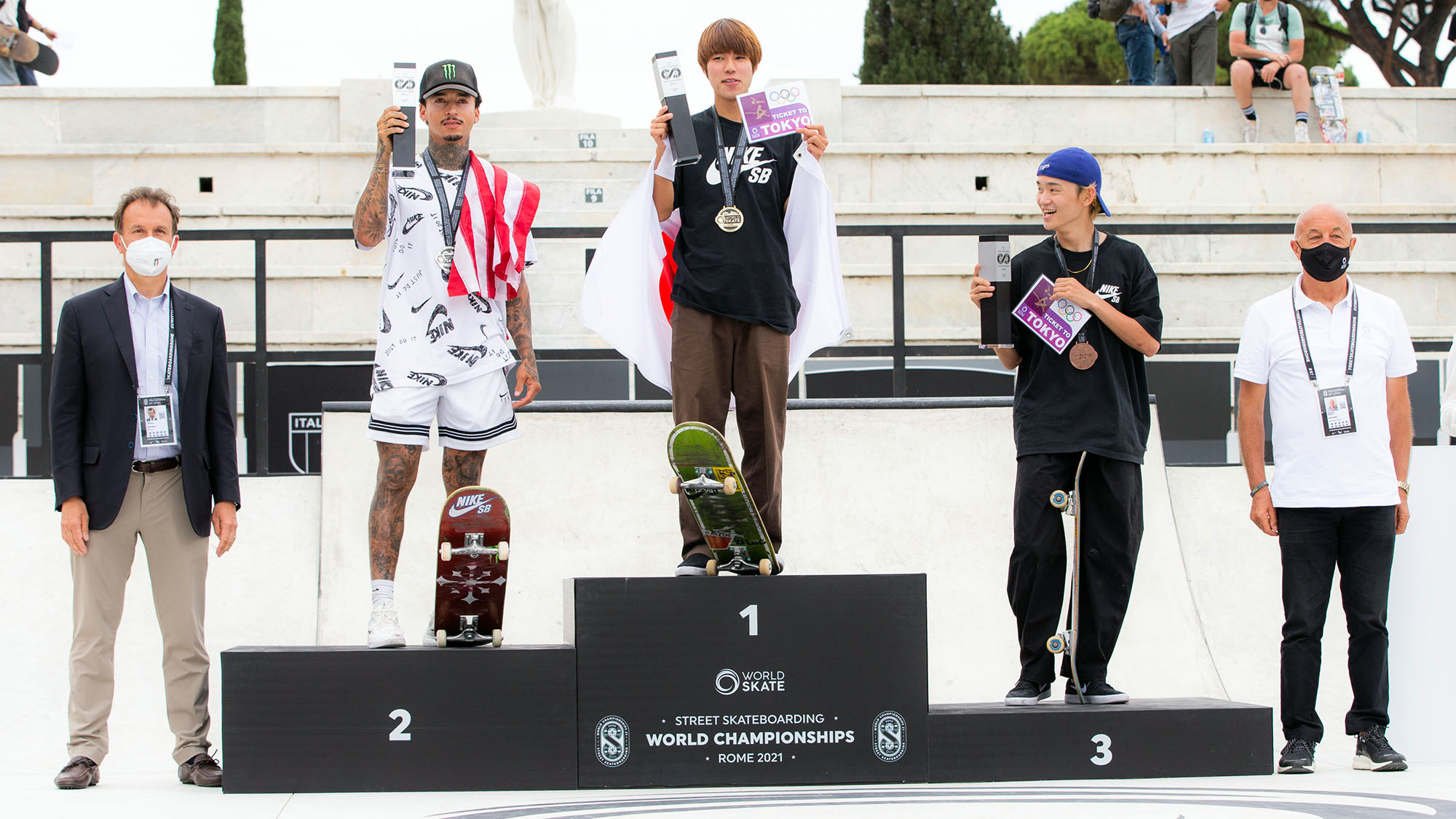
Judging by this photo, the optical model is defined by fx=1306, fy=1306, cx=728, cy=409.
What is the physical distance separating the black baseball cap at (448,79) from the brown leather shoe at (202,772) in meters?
2.02

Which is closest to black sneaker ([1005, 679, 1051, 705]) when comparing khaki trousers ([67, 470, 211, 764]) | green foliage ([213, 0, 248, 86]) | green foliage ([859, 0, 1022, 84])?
khaki trousers ([67, 470, 211, 764])

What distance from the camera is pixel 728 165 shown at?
3.87 metres

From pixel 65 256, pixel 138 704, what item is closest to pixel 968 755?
pixel 138 704

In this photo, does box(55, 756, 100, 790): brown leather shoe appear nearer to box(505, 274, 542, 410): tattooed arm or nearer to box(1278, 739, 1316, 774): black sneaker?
box(505, 274, 542, 410): tattooed arm

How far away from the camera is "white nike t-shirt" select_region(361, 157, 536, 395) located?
3809 millimetres

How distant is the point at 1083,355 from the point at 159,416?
2704 millimetres

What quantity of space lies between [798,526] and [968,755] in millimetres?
1996

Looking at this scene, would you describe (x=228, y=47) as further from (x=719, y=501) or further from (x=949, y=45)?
(x=719, y=501)

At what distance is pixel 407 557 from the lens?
5.30 meters

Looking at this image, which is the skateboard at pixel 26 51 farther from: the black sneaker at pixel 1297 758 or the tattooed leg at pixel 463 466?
the black sneaker at pixel 1297 758

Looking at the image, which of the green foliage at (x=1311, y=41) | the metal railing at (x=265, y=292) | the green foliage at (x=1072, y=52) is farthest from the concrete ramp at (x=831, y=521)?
the green foliage at (x=1072, y=52)

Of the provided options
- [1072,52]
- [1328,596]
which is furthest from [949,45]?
[1328,596]

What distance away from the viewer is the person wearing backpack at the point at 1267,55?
11.5 m

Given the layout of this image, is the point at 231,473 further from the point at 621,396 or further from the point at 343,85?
the point at 343,85
